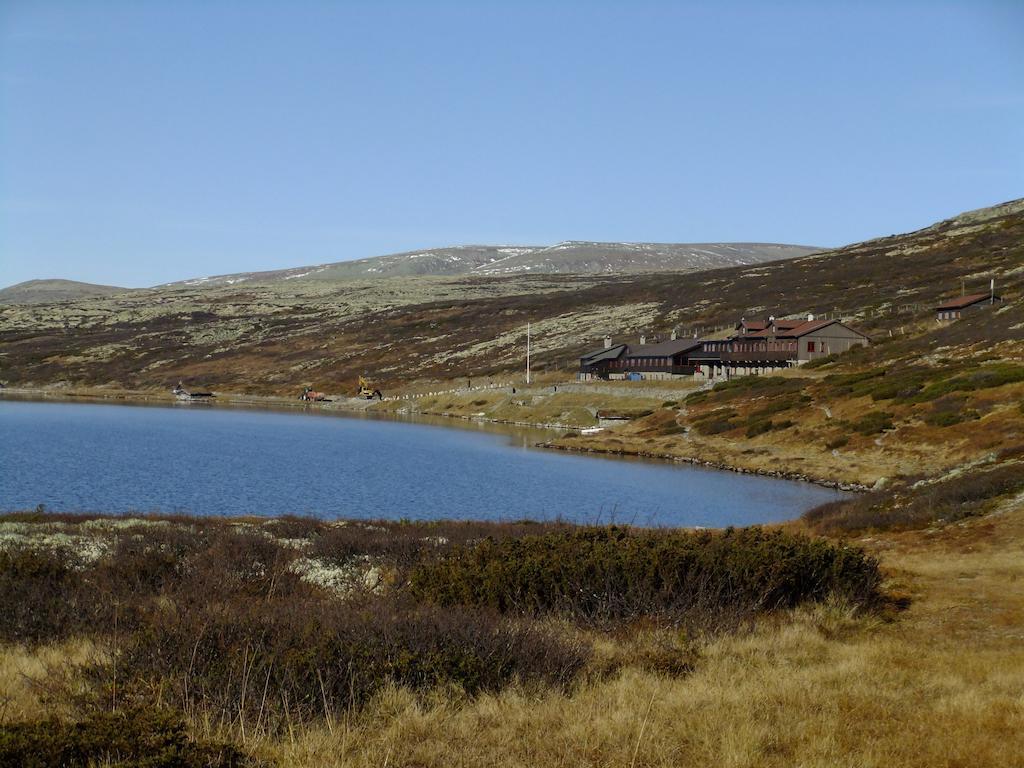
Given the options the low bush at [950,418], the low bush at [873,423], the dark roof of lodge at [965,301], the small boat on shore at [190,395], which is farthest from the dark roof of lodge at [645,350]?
the low bush at [950,418]

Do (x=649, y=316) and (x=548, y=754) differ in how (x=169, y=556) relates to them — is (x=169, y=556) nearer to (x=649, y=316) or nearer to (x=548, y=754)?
(x=548, y=754)

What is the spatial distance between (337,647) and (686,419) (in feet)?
249

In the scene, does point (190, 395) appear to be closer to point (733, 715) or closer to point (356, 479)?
point (356, 479)

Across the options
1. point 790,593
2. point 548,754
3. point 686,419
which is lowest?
point 686,419

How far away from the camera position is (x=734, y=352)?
396 feet

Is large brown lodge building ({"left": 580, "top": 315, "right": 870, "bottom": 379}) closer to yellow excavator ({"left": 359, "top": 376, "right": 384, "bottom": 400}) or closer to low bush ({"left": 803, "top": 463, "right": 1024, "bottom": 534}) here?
yellow excavator ({"left": 359, "top": 376, "right": 384, "bottom": 400})

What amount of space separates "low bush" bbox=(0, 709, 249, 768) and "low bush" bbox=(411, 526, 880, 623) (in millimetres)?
6377

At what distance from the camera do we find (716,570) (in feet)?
47.8

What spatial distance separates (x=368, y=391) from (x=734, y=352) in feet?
179

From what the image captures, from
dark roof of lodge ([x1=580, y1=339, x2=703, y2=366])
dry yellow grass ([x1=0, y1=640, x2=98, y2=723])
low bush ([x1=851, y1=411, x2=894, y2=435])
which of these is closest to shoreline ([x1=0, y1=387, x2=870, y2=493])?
low bush ([x1=851, y1=411, x2=894, y2=435])

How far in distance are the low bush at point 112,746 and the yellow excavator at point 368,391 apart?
130051 millimetres

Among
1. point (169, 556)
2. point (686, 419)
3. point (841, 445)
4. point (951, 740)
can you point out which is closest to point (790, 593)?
point (951, 740)

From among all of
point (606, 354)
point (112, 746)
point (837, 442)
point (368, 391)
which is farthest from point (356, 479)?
point (368, 391)

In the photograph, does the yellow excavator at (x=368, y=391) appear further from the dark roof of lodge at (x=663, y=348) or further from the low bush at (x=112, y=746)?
the low bush at (x=112, y=746)
